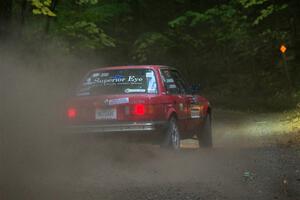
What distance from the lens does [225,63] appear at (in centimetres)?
2969

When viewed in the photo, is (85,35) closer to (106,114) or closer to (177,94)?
(177,94)

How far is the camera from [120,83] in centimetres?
1157

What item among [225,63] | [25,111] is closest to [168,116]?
[25,111]

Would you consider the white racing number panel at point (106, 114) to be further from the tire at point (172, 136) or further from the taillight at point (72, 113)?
the tire at point (172, 136)

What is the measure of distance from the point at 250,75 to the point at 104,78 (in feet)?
55.2

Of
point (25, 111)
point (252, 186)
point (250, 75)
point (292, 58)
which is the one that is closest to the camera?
point (252, 186)

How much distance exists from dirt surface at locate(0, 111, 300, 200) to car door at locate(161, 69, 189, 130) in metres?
0.72

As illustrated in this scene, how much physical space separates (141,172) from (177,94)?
2.89m

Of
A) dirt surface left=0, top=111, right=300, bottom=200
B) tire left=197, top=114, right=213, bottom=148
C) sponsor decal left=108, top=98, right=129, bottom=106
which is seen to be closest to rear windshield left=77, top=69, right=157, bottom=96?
sponsor decal left=108, top=98, right=129, bottom=106

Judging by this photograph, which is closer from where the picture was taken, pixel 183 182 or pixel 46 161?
pixel 183 182

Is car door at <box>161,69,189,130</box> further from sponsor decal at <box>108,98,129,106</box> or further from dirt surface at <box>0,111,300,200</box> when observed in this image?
sponsor decal at <box>108,98,129,106</box>

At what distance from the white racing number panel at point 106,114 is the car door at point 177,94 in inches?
42.2

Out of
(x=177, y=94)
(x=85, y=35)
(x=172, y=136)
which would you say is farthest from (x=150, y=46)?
(x=172, y=136)

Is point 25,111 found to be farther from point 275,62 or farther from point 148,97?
point 275,62
